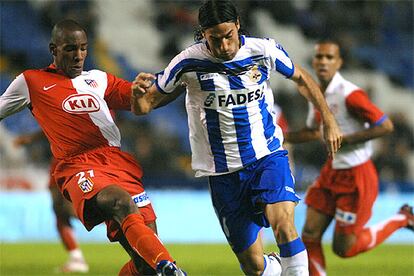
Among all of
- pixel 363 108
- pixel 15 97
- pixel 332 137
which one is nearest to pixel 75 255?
pixel 363 108

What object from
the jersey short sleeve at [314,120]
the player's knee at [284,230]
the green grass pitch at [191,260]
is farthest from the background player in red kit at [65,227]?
the player's knee at [284,230]

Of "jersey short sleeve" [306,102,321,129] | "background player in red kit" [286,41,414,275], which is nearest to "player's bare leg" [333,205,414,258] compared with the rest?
"background player in red kit" [286,41,414,275]

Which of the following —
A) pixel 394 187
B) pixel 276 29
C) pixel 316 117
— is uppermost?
pixel 316 117

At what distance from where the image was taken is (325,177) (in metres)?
8.88

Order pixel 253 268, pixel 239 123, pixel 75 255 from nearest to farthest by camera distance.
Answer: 1. pixel 239 123
2. pixel 253 268
3. pixel 75 255

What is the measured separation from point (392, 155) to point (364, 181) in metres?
8.76

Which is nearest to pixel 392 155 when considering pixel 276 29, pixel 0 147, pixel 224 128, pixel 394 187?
pixel 394 187

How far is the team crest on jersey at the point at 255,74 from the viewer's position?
21.6 feet

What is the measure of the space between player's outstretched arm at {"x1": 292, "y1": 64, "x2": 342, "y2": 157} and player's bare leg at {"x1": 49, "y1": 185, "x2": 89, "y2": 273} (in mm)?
4707

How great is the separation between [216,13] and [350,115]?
9.37 feet

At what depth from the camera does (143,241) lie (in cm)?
606

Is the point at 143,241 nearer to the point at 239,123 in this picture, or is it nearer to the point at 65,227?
the point at 239,123

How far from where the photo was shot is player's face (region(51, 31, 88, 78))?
6770 mm

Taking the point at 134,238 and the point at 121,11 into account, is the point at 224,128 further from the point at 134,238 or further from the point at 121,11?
the point at 121,11
